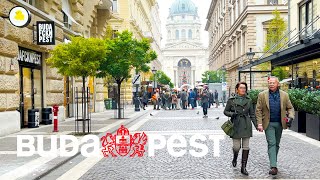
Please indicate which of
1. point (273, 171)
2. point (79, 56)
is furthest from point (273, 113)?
point (79, 56)

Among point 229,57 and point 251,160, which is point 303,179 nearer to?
point 251,160

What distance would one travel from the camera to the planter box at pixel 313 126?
1288 centimetres

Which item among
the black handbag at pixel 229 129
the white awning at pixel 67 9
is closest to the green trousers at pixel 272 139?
the black handbag at pixel 229 129

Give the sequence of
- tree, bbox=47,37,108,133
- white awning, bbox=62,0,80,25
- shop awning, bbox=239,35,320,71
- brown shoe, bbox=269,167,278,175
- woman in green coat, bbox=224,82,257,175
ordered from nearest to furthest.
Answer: brown shoe, bbox=269,167,278,175 < woman in green coat, bbox=224,82,257,175 < tree, bbox=47,37,108,133 < shop awning, bbox=239,35,320,71 < white awning, bbox=62,0,80,25

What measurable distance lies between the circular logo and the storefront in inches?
90.9

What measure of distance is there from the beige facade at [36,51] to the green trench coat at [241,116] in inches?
339

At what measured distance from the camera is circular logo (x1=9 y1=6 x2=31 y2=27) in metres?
14.2

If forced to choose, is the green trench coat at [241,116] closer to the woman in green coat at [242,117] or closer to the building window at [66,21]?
the woman in green coat at [242,117]

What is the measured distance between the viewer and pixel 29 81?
1777 centimetres

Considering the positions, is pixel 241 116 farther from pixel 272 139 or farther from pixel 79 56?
pixel 79 56

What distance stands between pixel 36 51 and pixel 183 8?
163 m

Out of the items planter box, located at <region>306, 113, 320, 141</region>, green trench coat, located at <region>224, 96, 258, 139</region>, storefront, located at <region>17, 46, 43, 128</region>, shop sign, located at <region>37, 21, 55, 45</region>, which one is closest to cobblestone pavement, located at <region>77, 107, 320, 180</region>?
green trench coat, located at <region>224, 96, 258, 139</region>

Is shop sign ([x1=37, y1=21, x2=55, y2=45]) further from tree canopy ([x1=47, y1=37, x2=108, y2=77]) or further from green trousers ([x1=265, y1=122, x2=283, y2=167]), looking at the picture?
green trousers ([x1=265, y1=122, x2=283, y2=167])

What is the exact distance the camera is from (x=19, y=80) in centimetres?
1658
